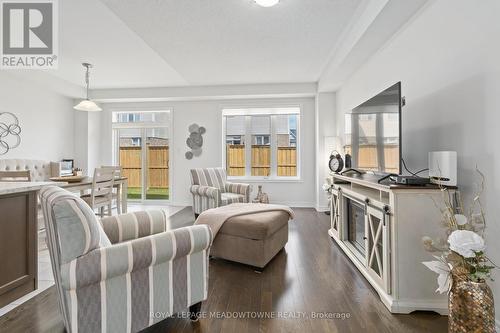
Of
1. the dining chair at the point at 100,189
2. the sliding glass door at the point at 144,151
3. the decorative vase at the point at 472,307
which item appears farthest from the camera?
the sliding glass door at the point at 144,151

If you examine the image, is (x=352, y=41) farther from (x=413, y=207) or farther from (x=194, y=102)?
(x=194, y=102)

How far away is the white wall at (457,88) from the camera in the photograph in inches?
59.1

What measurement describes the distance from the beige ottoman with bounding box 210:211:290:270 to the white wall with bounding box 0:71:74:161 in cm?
418

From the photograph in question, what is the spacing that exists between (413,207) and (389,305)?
0.70m

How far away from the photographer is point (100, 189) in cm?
351

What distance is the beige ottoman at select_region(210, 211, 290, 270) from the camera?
2.26 meters

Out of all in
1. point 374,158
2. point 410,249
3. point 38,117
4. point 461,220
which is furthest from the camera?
point 38,117

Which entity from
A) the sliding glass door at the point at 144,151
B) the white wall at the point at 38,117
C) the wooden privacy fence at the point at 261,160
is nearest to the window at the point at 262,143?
the wooden privacy fence at the point at 261,160

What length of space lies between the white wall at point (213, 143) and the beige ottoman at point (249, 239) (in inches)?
116

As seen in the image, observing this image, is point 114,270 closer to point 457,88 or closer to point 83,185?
point 457,88

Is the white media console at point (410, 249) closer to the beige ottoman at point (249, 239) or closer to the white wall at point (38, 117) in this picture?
the beige ottoman at point (249, 239)

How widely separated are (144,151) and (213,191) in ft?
9.63

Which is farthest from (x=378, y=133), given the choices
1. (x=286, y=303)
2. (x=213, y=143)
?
(x=213, y=143)

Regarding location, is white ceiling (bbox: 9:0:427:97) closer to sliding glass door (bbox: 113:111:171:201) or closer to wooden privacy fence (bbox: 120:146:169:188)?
sliding glass door (bbox: 113:111:171:201)
